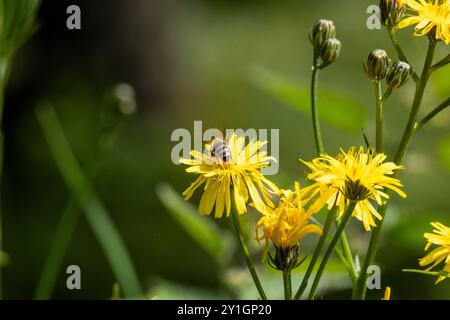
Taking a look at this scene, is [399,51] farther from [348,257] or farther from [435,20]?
[348,257]

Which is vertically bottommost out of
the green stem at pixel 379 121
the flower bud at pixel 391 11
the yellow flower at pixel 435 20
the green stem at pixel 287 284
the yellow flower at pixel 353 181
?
the green stem at pixel 287 284

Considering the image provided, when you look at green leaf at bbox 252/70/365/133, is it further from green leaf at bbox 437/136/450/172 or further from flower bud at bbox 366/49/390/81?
flower bud at bbox 366/49/390/81

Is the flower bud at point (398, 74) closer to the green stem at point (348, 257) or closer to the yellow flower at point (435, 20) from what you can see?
the yellow flower at point (435, 20)

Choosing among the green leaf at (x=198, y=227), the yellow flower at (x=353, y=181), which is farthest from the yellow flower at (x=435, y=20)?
the green leaf at (x=198, y=227)
